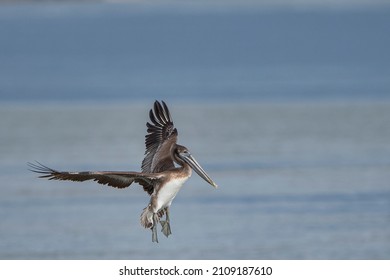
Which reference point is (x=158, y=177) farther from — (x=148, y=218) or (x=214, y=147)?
(x=214, y=147)

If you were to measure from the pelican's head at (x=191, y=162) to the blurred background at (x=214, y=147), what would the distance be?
138 inches

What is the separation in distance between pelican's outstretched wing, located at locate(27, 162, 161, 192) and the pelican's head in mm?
235

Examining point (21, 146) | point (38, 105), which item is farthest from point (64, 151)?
point (38, 105)

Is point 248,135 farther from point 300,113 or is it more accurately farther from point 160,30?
point 160,30

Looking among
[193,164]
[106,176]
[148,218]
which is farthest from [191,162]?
[106,176]

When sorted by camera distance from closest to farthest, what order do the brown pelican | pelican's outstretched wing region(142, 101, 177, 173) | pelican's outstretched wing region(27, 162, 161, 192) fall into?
pelican's outstretched wing region(27, 162, 161, 192) < the brown pelican < pelican's outstretched wing region(142, 101, 177, 173)

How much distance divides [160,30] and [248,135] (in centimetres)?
4566

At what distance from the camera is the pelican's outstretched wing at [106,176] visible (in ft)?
31.0

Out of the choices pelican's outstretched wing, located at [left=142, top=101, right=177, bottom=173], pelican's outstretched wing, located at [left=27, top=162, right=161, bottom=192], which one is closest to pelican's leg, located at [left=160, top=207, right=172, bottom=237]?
pelican's outstretched wing, located at [left=27, top=162, right=161, bottom=192]

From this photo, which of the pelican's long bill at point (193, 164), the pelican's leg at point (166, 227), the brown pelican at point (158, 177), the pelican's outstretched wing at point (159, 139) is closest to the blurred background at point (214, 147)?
the pelican's outstretched wing at point (159, 139)

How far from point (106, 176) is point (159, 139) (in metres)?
1.12

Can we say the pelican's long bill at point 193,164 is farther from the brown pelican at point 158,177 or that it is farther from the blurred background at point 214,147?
the blurred background at point 214,147

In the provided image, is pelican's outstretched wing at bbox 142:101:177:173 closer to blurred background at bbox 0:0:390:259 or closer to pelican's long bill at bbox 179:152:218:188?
pelican's long bill at bbox 179:152:218:188

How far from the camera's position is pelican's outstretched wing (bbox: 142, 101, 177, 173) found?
10.5 metres
